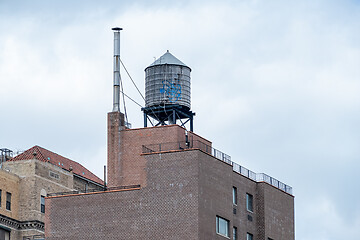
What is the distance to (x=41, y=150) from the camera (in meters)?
128

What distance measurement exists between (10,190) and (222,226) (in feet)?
101

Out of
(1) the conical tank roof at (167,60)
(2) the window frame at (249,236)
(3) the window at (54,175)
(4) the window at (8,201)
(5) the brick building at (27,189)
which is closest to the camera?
(2) the window frame at (249,236)

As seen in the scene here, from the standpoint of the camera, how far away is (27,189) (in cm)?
12062

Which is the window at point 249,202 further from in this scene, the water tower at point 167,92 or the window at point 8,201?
the window at point 8,201

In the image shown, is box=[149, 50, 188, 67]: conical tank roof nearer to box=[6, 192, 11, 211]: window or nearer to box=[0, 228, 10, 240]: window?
box=[6, 192, 11, 211]: window

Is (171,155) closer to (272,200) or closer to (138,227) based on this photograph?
(138,227)

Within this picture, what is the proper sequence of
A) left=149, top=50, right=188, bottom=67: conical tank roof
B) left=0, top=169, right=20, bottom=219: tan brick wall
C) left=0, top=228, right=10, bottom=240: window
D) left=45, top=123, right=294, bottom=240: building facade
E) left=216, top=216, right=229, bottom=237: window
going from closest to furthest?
1. left=45, top=123, right=294, bottom=240: building facade
2. left=216, top=216, right=229, bottom=237: window
3. left=149, top=50, right=188, bottom=67: conical tank roof
4. left=0, top=228, right=10, bottom=240: window
5. left=0, top=169, right=20, bottom=219: tan brick wall

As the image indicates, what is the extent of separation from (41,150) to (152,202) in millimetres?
35775

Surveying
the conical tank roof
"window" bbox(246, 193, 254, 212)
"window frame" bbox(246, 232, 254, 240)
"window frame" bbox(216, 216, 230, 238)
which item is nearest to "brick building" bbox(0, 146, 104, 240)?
the conical tank roof

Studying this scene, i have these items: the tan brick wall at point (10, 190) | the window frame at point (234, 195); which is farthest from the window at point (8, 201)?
the window frame at point (234, 195)

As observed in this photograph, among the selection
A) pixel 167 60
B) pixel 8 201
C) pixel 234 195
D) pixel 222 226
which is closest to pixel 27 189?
pixel 8 201

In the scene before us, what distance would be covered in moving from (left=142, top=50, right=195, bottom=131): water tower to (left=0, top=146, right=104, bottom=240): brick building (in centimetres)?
2041

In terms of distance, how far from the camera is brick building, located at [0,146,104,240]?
387 ft

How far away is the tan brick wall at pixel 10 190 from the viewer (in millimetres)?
117438
